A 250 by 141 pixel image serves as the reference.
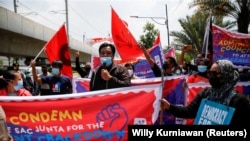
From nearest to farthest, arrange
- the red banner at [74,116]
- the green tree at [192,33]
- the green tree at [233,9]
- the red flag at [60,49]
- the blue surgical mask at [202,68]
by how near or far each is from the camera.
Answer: the red banner at [74,116] < the blue surgical mask at [202,68] < the red flag at [60,49] < the green tree at [233,9] < the green tree at [192,33]

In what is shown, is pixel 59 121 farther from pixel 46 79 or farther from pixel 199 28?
pixel 199 28

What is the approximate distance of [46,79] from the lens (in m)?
6.02

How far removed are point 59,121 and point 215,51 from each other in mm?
4470

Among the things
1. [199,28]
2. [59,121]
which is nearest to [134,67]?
[59,121]

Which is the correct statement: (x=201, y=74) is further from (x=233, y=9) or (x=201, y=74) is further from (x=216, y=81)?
(x=233, y=9)

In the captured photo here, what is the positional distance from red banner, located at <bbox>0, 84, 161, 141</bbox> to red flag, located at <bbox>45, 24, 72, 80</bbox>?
3318 mm

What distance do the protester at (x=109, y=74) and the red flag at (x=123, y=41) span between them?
1.65 m

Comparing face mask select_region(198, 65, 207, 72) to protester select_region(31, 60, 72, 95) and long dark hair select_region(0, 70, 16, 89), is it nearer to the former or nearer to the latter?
protester select_region(31, 60, 72, 95)

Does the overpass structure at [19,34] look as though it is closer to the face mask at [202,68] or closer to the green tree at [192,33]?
the green tree at [192,33]

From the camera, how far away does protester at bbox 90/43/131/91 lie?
398cm

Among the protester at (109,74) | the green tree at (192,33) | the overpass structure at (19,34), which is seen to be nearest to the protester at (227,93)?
the protester at (109,74)

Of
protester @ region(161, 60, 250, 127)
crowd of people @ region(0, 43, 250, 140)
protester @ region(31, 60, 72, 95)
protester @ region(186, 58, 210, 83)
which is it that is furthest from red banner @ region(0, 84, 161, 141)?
protester @ region(31, 60, 72, 95)

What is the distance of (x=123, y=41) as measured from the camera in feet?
20.0

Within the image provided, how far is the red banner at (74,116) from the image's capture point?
3.71 meters
